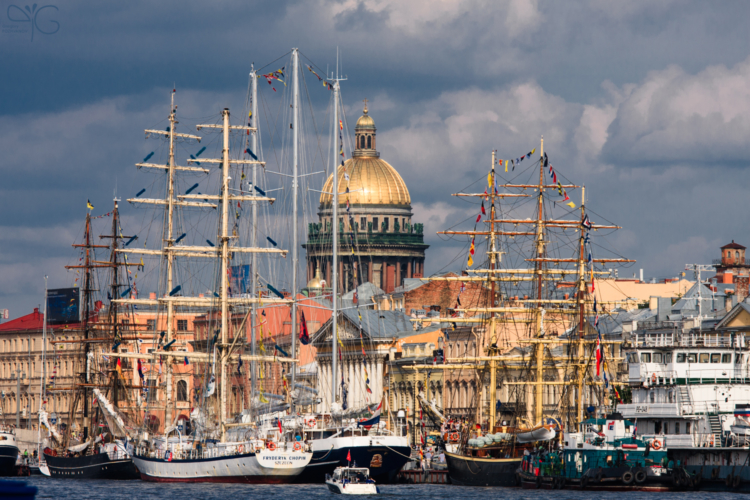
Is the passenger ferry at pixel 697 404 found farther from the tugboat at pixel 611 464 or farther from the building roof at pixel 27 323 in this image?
the building roof at pixel 27 323

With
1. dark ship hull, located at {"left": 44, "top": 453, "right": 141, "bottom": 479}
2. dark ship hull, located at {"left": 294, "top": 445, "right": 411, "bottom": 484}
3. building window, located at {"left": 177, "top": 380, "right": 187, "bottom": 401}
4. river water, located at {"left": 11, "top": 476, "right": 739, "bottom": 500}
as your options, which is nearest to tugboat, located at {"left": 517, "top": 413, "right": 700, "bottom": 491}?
river water, located at {"left": 11, "top": 476, "right": 739, "bottom": 500}

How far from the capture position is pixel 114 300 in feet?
286

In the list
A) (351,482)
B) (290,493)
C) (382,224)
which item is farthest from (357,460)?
(382,224)

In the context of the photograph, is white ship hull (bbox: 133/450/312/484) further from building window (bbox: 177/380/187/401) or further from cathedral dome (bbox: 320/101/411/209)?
cathedral dome (bbox: 320/101/411/209)

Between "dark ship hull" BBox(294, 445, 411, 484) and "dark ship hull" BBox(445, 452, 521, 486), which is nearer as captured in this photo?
"dark ship hull" BBox(294, 445, 411, 484)

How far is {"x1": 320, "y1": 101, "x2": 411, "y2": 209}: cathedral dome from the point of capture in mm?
175250

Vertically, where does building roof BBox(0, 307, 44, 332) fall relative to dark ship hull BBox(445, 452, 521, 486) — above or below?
above

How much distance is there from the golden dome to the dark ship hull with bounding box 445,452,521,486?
100641 millimetres

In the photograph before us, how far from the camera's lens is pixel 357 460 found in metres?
68.4

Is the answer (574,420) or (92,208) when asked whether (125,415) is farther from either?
(574,420)

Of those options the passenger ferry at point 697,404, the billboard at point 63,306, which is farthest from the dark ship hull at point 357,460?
the billboard at point 63,306

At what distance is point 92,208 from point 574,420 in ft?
109

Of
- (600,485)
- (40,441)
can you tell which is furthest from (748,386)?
(40,441)

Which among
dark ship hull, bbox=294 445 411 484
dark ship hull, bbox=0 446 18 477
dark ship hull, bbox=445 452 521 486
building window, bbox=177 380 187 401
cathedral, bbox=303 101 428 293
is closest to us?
dark ship hull, bbox=294 445 411 484
